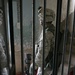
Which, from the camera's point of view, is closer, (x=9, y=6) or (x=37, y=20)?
(x=9, y=6)

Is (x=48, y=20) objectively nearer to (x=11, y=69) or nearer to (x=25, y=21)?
(x=25, y=21)

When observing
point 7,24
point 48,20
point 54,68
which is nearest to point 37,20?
point 48,20

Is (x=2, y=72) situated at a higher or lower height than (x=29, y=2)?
lower

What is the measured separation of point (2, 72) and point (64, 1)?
2.14ft

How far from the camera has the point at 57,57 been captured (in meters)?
0.86

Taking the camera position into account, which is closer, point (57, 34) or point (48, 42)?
point (57, 34)

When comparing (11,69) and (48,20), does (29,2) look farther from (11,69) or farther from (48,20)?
(11,69)

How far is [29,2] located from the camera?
76 centimetres

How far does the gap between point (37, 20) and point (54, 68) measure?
14.3 inches

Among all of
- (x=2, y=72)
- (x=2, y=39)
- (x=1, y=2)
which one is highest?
(x=1, y=2)

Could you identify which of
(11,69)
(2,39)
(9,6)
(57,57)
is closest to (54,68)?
(57,57)

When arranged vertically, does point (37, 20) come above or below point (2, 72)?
above

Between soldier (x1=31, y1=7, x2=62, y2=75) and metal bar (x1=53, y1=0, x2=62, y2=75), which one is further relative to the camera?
soldier (x1=31, y1=7, x2=62, y2=75)

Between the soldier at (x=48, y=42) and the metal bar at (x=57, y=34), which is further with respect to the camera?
the soldier at (x=48, y=42)
